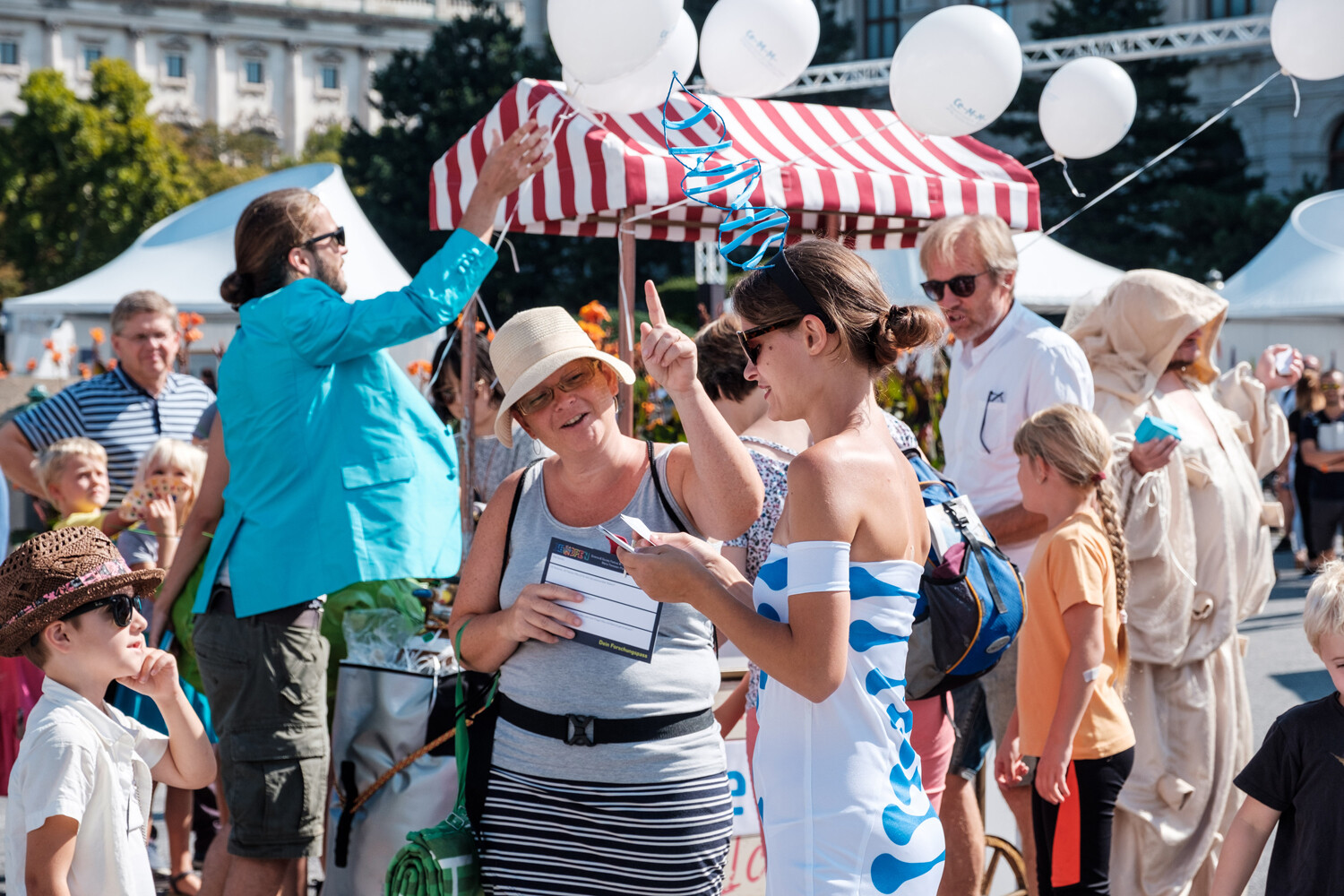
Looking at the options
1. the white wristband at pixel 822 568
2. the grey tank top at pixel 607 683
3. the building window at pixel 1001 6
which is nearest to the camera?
the white wristband at pixel 822 568

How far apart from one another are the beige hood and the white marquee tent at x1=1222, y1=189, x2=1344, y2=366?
40.9 feet

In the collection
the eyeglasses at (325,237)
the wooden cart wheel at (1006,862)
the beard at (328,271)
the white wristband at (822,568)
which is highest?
the eyeglasses at (325,237)

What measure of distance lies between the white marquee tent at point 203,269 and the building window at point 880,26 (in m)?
30.1

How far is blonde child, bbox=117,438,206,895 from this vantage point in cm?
409

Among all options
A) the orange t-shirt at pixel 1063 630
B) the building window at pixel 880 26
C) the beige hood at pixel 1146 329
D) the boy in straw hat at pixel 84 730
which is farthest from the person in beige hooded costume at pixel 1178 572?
the building window at pixel 880 26

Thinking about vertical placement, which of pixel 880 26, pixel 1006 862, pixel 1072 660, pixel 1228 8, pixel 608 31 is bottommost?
pixel 1006 862

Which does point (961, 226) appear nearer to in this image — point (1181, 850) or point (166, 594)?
point (1181, 850)

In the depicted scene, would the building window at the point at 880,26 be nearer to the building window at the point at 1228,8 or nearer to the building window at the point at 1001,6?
the building window at the point at 1001,6

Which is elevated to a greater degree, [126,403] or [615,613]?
[126,403]

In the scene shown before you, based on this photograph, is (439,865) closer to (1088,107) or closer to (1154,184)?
(1088,107)

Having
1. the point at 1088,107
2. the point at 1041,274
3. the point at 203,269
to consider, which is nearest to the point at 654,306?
the point at 1088,107

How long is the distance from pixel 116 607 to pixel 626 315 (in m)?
2.48

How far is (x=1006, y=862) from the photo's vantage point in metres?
3.79

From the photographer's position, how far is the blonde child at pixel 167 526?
13.4 feet
